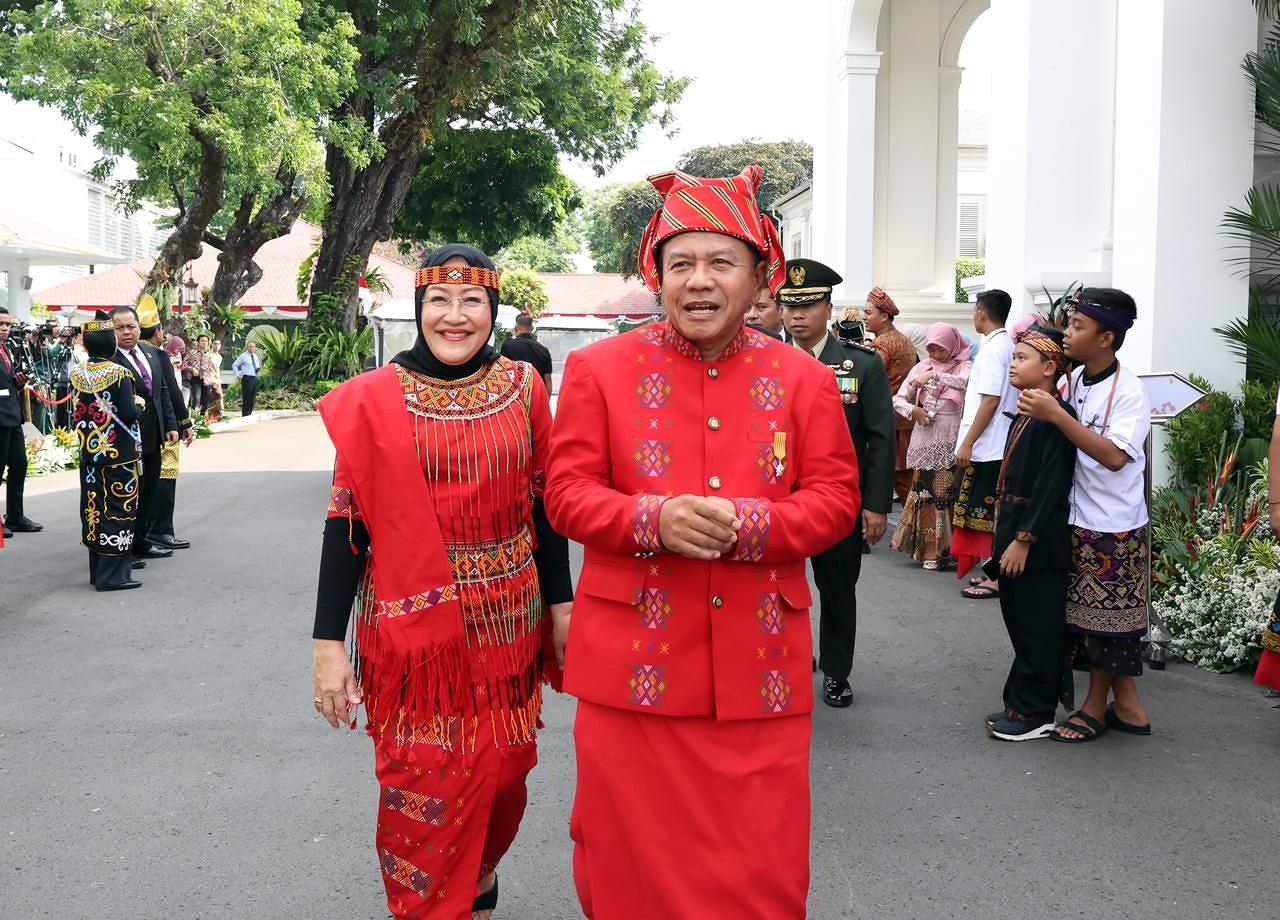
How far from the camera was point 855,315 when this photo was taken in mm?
11430

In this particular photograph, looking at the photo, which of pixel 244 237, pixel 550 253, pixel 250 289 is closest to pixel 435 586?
pixel 244 237

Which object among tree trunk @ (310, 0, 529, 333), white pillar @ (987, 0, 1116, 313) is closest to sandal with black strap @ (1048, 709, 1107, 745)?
white pillar @ (987, 0, 1116, 313)

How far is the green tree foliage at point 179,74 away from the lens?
16500 millimetres

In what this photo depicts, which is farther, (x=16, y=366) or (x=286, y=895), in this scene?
(x=16, y=366)

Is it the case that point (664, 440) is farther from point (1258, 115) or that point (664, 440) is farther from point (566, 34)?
point (566, 34)

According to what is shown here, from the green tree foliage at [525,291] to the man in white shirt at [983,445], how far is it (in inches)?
1998

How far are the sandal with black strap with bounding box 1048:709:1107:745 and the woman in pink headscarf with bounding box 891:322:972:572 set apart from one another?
4.04m

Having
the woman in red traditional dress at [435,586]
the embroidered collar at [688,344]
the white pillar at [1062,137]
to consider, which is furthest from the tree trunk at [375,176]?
the embroidered collar at [688,344]

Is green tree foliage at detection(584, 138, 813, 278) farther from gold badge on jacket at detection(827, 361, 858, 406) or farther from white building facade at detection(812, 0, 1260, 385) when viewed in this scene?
gold badge on jacket at detection(827, 361, 858, 406)

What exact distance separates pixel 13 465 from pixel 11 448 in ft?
0.53

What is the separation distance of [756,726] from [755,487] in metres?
0.55

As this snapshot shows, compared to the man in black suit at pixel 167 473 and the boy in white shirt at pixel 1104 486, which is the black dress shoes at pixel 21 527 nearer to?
the man in black suit at pixel 167 473

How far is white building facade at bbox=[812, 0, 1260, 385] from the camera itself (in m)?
7.72

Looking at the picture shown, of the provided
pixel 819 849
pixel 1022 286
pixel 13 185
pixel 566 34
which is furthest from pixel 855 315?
pixel 13 185
